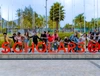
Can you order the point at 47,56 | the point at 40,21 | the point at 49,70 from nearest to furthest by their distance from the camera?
1. the point at 49,70
2. the point at 47,56
3. the point at 40,21

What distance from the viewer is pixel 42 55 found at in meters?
15.2

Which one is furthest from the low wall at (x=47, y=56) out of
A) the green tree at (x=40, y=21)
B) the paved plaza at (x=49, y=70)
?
the green tree at (x=40, y=21)

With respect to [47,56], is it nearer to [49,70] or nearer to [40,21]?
[49,70]

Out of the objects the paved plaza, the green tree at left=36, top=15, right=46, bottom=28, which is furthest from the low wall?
the green tree at left=36, top=15, right=46, bottom=28

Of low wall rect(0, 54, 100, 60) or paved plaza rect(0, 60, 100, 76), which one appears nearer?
paved plaza rect(0, 60, 100, 76)

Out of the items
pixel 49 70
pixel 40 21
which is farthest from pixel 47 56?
pixel 40 21

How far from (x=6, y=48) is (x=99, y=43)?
22.1 feet

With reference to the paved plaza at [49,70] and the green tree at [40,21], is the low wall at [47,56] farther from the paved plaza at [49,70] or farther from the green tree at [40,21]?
the green tree at [40,21]

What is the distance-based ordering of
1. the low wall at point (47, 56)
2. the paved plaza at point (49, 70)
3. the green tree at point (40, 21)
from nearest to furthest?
the paved plaza at point (49, 70) < the low wall at point (47, 56) < the green tree at point (40, 21)

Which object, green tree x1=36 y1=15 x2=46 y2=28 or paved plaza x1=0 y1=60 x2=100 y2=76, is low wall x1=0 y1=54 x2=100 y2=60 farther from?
green tree x1=36 y1=15 x2=46 y2=28

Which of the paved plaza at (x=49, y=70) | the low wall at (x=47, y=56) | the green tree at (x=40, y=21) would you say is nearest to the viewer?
the paved plaza at (x=49, y=70)

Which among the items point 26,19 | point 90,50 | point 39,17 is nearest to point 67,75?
point 90,50

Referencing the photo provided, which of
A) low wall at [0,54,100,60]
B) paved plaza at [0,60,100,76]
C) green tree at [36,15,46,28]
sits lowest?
paved plaza at [0,60,100,76]

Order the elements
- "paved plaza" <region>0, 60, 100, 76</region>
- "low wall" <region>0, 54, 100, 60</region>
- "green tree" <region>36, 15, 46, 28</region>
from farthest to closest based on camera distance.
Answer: "green tree" <region>36, 15, 46, 28</region> → "low wall" <region>0, 54, 100, 60</region> → "paved plaza" <region>0, 60, 100, 76</region>
